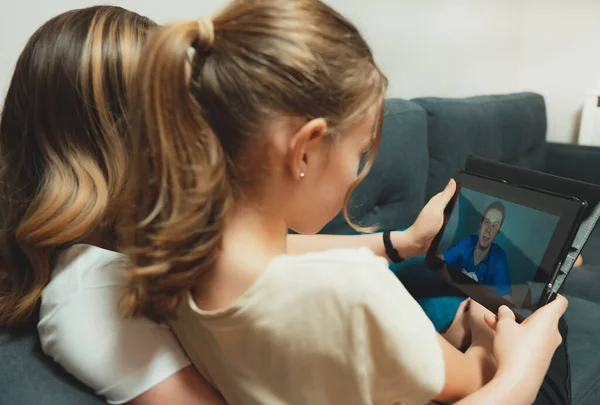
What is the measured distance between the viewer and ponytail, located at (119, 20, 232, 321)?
0.53m

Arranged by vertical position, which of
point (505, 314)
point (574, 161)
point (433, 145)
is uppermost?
point (505, 314)

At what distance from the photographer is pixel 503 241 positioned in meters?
0.83

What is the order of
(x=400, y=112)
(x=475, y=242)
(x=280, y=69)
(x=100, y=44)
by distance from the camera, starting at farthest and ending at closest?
(x=400, y=112) → (x=475, y=242) → (x=100, y=44) → (x=280, y=69)

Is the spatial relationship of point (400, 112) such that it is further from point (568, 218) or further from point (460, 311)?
point (568, 218)

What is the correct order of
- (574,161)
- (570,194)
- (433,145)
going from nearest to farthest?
(570,194) → (433,145) → (574,161)

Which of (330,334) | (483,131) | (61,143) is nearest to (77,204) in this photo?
(61,143)

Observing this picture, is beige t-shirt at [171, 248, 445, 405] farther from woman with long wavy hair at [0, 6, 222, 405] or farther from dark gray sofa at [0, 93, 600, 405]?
dark gray sofa at [0, 93, 600, 405]

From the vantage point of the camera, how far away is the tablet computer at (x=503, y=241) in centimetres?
75

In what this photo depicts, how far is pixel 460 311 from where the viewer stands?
955 millimetres

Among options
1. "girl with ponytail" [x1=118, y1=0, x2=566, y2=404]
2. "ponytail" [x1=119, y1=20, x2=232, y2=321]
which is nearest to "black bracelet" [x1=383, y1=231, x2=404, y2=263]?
"girl with ponytail" [x1=118, y1=0, x2=566, y2=404]

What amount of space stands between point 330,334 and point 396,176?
2.90ft

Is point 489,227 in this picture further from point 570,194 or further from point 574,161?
point 574,161

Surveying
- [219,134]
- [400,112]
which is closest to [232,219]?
[219,134]

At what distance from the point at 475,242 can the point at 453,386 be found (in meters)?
0.28
